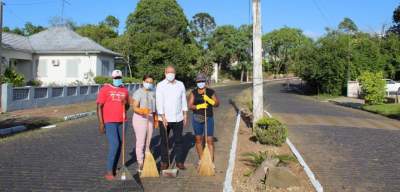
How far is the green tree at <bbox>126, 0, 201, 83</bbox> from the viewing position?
1902 inches

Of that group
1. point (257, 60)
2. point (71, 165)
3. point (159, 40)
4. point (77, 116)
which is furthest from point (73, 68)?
point (71, 165)

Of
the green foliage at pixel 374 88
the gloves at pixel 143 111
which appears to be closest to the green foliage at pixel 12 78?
the gloves at pixel 143 111

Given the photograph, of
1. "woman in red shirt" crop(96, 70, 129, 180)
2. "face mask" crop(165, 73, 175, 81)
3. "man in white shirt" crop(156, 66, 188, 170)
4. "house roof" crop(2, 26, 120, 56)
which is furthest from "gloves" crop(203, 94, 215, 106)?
"house roof" crop(2, 26, 120, 56)

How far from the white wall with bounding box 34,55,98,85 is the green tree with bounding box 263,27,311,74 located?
67655 mm

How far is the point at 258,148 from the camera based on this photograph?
1085cm

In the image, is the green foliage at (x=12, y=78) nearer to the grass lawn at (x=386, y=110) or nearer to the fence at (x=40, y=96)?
the fence at (x=40, y=96)

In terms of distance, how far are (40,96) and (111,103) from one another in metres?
15.2

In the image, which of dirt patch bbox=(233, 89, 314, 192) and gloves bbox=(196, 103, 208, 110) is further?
gloves bbox=(196, 103, 208, 110)

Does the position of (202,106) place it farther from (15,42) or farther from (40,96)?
(15,42)

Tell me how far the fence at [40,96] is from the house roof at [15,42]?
659cm

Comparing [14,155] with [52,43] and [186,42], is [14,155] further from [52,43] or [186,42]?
[186,42]

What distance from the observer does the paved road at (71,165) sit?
686 cm

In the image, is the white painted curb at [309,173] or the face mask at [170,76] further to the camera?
the face mask at [170,76]

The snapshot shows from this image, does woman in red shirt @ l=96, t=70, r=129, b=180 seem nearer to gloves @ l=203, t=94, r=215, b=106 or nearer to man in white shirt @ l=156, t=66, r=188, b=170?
man in white shirt @ l=156, t=66, r=188, b=170
